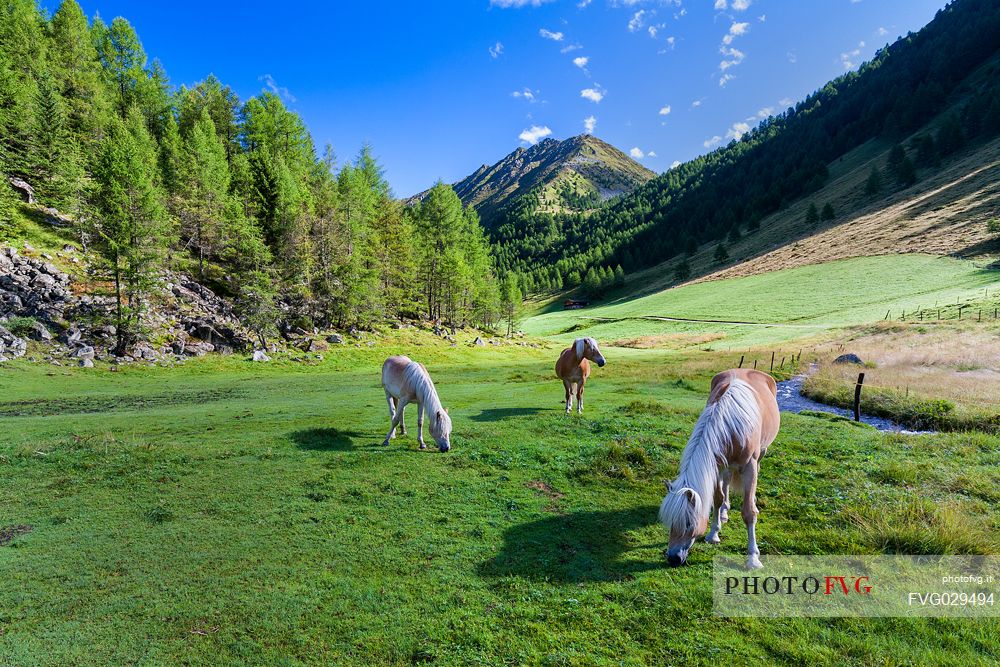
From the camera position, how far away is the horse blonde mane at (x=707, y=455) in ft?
21.3

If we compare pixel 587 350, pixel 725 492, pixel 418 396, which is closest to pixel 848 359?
pixel 587 350

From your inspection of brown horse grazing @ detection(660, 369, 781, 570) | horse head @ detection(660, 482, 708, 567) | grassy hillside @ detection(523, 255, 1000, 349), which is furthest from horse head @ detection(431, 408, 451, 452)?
grassy hillside @ detection(523, 255, 1000, 349)

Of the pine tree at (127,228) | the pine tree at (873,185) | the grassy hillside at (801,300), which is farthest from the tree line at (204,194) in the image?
the pine tree at (873,185)

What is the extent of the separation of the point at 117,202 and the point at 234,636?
37.6 metres

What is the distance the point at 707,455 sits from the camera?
6.89 meters

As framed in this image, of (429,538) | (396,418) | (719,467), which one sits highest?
(396,418)

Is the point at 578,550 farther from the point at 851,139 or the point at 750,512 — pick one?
the point at 851,139

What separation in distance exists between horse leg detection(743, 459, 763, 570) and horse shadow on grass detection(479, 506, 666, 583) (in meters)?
1.48

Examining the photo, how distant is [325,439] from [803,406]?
2512 cm

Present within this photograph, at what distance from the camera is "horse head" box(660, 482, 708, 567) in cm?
647

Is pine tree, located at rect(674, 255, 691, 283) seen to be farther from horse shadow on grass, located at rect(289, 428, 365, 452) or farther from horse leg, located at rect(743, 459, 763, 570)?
horse leg, located at rect(743, 459, 763, 570)

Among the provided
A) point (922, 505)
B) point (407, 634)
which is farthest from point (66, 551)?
point (922, 505)

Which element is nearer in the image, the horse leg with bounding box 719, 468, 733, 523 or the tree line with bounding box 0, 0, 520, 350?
the horse leg with bounding box 719, 468, 733, 523
